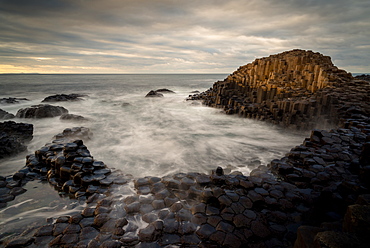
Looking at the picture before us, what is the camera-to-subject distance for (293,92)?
13.9 metres

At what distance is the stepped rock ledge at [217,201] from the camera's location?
3334mm

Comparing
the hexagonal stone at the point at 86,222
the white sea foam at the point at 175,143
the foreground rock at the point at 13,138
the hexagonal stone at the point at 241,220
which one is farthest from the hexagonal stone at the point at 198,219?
the foreground rock at the point at 13,138

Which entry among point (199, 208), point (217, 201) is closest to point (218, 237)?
point (199, 208)

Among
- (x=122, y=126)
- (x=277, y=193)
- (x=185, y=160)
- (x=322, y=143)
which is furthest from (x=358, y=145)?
(x=122, y=126)

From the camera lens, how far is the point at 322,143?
6.77 metres

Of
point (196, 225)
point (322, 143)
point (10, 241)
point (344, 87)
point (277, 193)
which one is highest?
point (344, 87)

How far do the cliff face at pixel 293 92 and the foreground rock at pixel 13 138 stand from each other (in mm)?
13587

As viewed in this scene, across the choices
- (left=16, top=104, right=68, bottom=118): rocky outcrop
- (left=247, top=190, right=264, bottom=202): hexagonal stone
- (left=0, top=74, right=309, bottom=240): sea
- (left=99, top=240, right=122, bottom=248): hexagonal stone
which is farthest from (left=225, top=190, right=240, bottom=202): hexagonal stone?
(left=16, top=104, right=68, bottom=118): rocky outcrop

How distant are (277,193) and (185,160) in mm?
3735

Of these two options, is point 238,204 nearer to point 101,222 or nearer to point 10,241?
point 101,222

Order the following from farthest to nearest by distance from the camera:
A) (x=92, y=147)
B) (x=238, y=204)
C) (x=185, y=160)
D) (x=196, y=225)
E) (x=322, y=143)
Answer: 1. (x=92, y=147)
2. (x=185, y=160)
3. (x=322, y=143)
4. (x=238, y=204)
5. (x=196, y=225)

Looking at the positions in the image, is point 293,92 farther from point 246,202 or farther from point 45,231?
point 45,231

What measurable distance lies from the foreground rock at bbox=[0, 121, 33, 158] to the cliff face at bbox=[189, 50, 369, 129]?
1359 centimetres

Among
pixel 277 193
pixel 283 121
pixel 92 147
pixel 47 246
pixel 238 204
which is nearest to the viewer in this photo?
pixel 47 246
